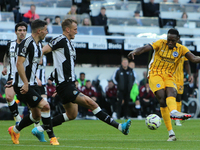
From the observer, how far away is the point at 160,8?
22.0 meters

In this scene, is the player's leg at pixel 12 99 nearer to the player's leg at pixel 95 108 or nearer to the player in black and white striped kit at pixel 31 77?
the player in black and white striped kit at pixel 31 77

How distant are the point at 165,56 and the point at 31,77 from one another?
105 inches

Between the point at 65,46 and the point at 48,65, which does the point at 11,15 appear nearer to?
the point at 48,65

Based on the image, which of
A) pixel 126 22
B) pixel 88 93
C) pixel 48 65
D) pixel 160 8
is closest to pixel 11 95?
pixel 88 93

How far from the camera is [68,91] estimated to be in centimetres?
708

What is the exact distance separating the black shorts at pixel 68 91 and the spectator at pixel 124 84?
880 cm

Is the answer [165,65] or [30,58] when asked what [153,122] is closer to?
[165,65]

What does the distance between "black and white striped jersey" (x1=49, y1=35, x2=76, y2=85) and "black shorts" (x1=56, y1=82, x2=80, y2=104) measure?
0.25 ft

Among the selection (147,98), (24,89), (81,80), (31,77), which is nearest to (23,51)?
(31,77)

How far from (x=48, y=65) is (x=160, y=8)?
7.21 meters

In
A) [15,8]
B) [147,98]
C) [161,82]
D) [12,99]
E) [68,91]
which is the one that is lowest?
[147,98]

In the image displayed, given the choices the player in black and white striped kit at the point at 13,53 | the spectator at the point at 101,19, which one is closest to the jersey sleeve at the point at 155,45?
the player in black and white striped kit at the point at 13,53

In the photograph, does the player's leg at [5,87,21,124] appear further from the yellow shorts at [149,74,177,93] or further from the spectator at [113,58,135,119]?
the spectator at [113,58,135,119]

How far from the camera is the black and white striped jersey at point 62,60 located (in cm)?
713
